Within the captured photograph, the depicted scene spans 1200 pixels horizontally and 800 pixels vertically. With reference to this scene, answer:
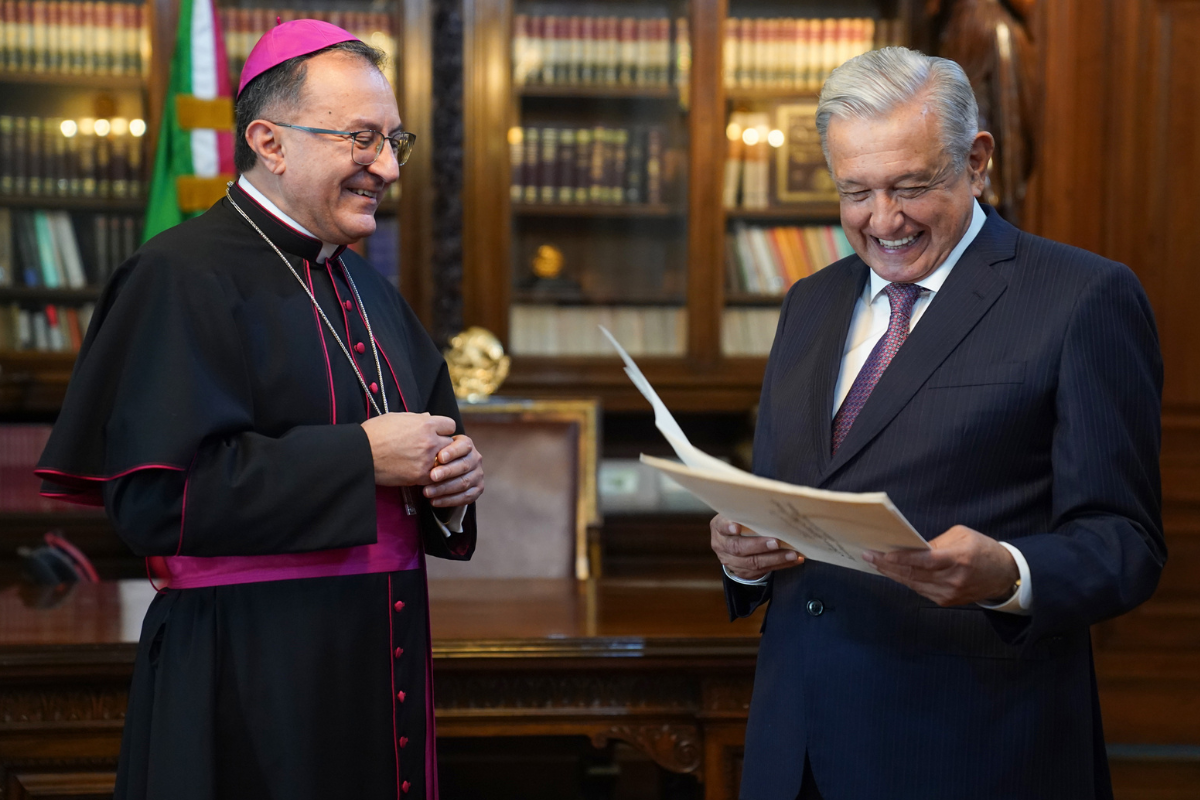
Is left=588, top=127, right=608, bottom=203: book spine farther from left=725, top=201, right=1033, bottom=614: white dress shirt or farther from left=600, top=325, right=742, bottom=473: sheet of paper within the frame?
left=600, top=325, right=742, bottom=473: sheet of paper

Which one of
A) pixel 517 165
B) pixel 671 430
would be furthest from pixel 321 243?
pixel 517 165

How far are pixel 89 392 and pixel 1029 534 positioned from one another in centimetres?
117

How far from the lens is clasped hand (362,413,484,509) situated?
4.69ft

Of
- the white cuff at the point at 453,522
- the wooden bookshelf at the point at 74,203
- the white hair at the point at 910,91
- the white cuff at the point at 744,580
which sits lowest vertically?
the white cuff at the point at 744,580

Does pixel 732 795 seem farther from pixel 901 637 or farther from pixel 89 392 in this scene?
pixel 89 392

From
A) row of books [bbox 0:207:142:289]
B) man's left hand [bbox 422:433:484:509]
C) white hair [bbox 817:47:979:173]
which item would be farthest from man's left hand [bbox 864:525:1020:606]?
row of books [bbox 0:207:142:289]

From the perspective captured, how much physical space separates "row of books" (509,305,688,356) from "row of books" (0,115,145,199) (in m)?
1.60

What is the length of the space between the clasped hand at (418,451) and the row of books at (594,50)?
307 cm

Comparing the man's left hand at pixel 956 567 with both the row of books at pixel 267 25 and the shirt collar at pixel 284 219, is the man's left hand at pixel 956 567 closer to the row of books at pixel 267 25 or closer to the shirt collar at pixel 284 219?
the shirt collar at pixel 284 219

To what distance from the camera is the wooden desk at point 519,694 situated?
1.88 metres

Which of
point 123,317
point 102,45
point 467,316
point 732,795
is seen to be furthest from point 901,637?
point 102,45

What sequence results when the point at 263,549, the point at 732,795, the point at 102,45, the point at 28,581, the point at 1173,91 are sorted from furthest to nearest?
the point at 102,45 < the point at 1173,91 < the point at 28,581 < the point at 732,795 < the point at 263,549

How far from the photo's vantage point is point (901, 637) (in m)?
1.27
